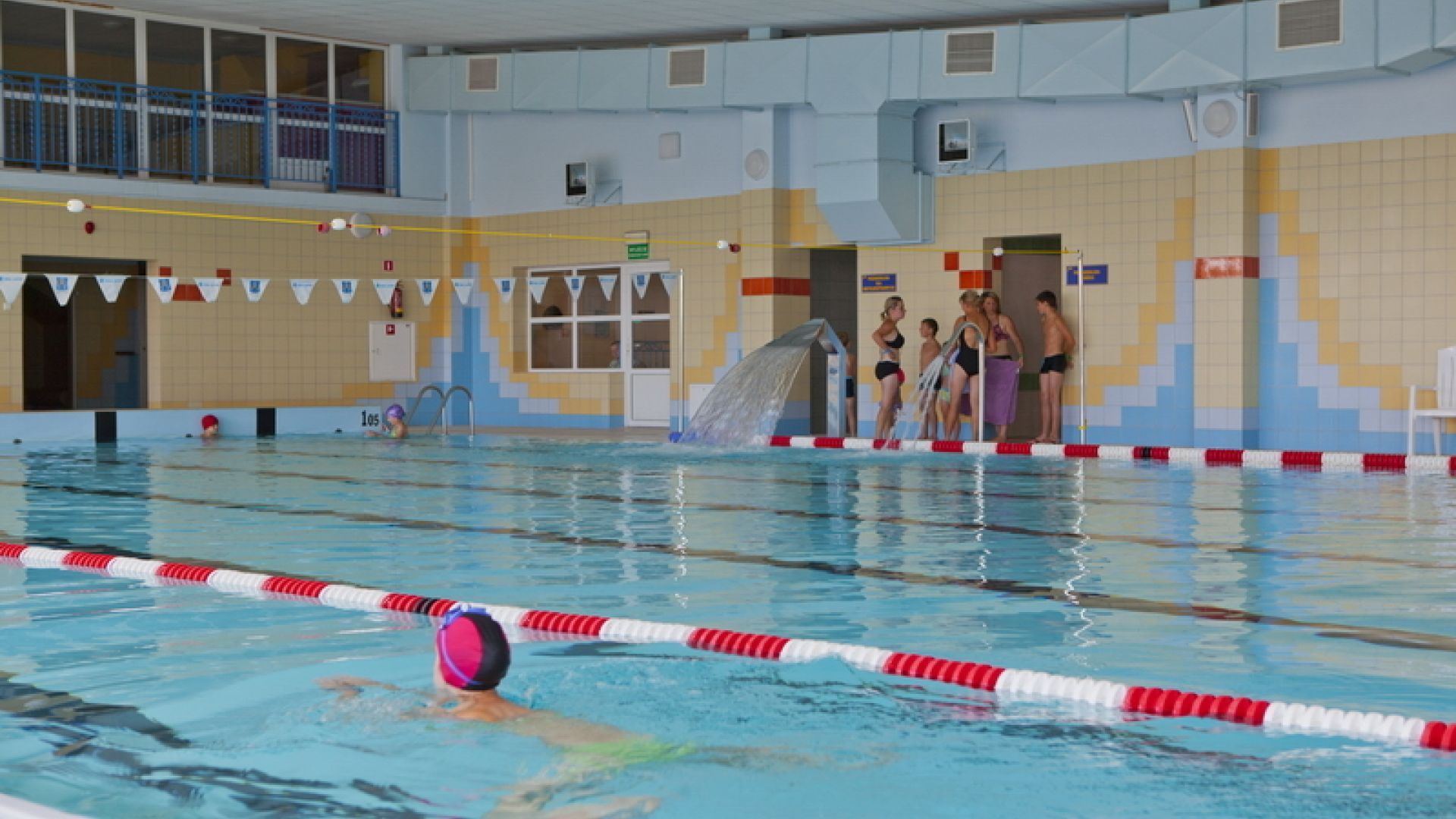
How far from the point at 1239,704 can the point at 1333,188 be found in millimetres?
11283

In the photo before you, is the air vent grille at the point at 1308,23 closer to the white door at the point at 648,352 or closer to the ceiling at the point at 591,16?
the ceiling at the point at 591,16

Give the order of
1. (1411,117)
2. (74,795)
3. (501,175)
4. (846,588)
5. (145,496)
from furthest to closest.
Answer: (501,175), (1411,117), (145,496), (846,588), (74,795)

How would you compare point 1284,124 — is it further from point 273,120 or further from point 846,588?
point 273,120

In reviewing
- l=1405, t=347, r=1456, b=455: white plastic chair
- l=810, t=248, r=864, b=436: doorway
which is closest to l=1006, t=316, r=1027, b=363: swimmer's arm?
l=810, t=248, r=864, b=436: doorway

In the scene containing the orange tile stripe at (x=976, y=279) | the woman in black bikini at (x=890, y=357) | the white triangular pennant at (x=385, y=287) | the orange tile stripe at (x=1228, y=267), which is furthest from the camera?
the white triangular pennant at (x=385, y=287)

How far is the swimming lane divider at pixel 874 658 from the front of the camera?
160 inches

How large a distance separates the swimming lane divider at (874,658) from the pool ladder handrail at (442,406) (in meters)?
11.0

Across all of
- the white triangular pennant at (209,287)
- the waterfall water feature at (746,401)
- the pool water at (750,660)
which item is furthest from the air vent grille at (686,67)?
the pool water at (750,660)

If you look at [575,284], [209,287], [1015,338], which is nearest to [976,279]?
[1015,338]

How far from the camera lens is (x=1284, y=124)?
47.7ft

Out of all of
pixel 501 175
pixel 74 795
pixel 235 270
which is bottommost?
pixel 74 795

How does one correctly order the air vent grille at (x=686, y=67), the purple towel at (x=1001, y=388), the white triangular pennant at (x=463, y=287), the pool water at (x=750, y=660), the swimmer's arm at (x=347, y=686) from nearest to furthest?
1. the pool water at (x=750, y=660)
2. the swimmer's arm at (x=347, y=686)
3. the purple towel at (x=1001, y=388)
4. the air vent grille at (x=686, y=67)
5. the white triangular pennant at (x=463, y=287)

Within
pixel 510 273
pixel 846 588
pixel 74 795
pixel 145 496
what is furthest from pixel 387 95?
pixel 74 795

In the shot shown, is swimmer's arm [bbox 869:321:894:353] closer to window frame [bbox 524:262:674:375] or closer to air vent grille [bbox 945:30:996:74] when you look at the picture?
air vent grille [bbox 945:30:996:74]
